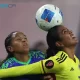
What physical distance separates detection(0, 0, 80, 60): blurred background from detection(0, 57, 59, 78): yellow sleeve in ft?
1.40

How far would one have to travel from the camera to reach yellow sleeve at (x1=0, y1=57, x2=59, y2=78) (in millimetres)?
1266

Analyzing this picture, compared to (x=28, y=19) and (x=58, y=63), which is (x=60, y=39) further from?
(x=28, y=19)

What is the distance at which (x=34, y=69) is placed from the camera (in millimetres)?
1291

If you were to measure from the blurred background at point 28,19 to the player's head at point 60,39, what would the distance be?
0.39 meters

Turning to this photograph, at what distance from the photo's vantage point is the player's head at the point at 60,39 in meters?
1.34

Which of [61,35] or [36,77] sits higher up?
[61,35]

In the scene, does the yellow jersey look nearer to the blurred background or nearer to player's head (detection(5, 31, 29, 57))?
player's head (detection(5, 31, 29, 57))

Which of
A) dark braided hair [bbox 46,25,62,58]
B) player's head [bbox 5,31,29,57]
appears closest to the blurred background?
player's head [bbox 5,31,29,57]

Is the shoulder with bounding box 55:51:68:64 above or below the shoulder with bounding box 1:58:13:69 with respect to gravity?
above

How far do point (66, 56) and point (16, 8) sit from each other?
0.64 meters

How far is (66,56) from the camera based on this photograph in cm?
131

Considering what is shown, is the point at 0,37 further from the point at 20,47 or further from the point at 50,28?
the point at 50,28

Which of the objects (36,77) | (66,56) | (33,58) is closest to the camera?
(66,56)

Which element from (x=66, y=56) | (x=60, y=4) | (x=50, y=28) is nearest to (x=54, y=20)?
(x=50, y=28)
